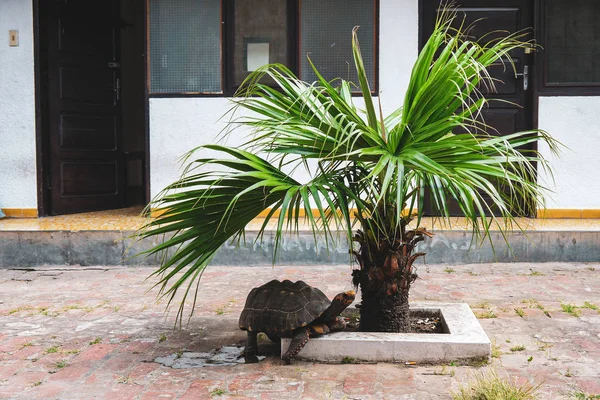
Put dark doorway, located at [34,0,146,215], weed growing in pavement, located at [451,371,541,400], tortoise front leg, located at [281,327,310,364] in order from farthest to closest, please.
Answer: dark doorway, located at [34,0,146,215], tortoise front leg, located at [281,327,310,364], weed growing in pavement, located at [451,371,541,400]

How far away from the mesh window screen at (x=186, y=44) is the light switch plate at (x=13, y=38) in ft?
5.41

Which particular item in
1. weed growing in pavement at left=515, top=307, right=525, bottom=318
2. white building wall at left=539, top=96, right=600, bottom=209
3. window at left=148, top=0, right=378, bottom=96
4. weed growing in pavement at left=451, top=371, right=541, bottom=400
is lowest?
weed growing in pavement at left=515, top=307, right=525, bottom=318

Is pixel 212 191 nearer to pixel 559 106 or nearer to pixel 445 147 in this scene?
pixel 445 147

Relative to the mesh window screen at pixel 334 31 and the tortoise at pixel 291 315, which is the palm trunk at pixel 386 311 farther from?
the mesh window screen at pixel 334 31

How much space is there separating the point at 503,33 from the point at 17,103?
5838 mm

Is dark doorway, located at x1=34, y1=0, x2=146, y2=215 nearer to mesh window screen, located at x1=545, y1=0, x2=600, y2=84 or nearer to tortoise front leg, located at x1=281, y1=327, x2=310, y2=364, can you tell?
mesh window screen, located at x1=545, y1=0, x2=600, y2=84

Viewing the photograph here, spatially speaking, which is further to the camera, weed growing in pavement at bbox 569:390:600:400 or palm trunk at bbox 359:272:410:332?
palm trunk at bbox 359:272:410:332

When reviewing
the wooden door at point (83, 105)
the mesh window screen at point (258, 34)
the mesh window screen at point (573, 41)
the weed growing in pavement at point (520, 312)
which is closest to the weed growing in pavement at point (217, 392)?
the weed growing in pavement at point (520, 312)

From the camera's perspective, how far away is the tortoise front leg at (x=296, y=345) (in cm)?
468

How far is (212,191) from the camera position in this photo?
448 cm

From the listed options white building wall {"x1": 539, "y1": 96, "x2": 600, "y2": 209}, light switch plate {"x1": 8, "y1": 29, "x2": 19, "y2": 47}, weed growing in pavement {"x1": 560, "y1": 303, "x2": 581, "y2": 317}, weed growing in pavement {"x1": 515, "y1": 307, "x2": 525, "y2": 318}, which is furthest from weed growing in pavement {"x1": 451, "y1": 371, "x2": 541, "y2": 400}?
light switch plate {"x1": 8, "y1": 29, "x2": 19, "y2": 47}

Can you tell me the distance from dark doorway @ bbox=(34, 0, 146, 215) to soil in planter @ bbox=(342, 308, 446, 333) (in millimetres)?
5339

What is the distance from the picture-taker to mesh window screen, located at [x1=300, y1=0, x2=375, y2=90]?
358 inches

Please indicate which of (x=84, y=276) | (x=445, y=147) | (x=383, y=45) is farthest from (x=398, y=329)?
(x=383, y=45)
